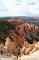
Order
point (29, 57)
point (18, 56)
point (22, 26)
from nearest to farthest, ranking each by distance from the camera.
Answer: point (29, 57) < point (18, 56) < point (22, 26)

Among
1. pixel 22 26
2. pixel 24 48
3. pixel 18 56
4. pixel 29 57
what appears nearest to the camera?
pixel 29 57

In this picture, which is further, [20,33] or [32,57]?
[20,33]

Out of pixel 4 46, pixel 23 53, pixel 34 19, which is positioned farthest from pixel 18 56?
pixel 34 19

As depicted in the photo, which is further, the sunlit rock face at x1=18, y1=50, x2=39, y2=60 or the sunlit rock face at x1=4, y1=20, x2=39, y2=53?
the sunlit rock face at x1=4, y1=20, x2=39, y2=53

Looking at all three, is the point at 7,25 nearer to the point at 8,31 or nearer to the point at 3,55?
the point at 8,31

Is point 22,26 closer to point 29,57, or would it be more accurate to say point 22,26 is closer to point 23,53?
point 23,53

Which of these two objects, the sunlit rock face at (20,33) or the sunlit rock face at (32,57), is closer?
the sunlit rock face at (32,57)

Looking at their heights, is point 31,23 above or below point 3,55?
above

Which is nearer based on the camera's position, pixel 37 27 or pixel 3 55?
pixel 3 55

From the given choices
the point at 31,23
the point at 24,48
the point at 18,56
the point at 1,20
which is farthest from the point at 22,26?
the point at 18,56
